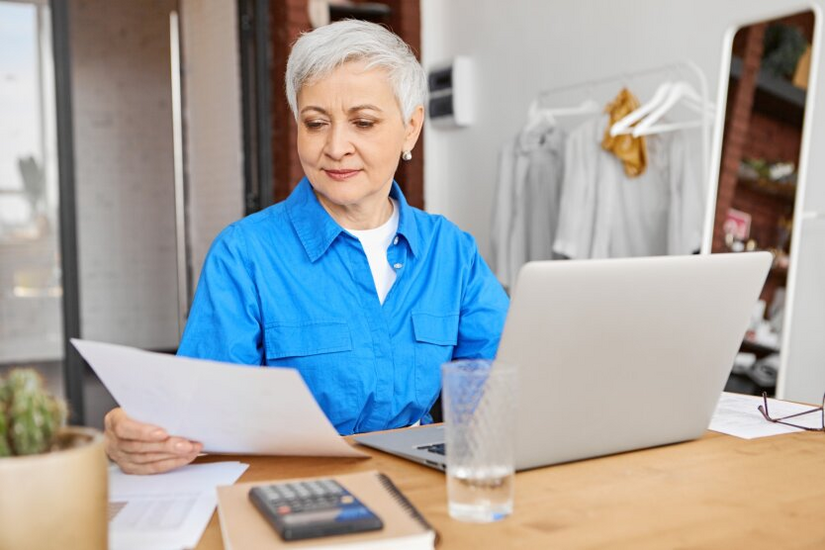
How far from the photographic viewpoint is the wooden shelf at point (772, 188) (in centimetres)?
274

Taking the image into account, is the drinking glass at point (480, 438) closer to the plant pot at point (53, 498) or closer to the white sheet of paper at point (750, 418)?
the plant pot at point (53, 498)

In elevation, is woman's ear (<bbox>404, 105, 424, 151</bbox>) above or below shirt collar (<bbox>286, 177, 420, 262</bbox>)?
above

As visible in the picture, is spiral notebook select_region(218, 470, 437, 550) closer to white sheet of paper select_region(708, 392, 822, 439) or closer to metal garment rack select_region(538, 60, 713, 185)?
white sheet of paper select_region(708, 392, 822, 439)

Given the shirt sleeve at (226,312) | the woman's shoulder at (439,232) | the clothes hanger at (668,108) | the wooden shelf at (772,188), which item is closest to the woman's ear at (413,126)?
the woman's shoulder at (439,232)

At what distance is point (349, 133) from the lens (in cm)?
159

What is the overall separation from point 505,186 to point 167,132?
12.4 feet

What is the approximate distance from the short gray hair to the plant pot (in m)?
0.98

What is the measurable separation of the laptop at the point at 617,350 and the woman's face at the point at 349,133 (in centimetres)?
57

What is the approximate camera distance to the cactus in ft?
2.31

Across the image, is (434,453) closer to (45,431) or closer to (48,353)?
(45,431)

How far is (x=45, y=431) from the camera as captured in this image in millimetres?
722

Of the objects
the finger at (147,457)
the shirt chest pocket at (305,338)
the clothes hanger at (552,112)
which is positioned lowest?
the finger at (147,457)

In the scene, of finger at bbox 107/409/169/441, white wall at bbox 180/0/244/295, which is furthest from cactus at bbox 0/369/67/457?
white wall at bbox 180/0/244/295

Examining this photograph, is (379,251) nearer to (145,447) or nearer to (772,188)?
(145,447)
